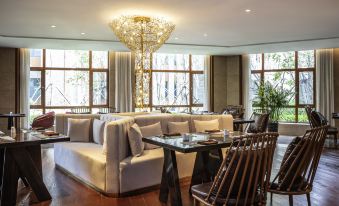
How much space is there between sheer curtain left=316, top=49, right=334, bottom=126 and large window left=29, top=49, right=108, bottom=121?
6740 mm

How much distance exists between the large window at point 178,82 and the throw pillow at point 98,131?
4908 mm

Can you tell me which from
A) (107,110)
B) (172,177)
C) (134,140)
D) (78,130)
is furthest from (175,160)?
(107,110)

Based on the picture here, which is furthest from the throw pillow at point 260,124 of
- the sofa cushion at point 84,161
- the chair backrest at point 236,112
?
the sofa cushion at point 84,161

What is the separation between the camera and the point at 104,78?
984 centimetres

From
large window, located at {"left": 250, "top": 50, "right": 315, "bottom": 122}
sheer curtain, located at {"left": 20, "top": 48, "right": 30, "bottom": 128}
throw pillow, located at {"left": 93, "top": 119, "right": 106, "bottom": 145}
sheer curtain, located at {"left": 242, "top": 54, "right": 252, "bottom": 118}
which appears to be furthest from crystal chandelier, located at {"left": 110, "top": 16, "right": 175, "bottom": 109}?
large window, located at {"left": 250, "top": 50, "right": 315, "bottom": 122}

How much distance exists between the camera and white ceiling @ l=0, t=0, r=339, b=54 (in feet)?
16.1

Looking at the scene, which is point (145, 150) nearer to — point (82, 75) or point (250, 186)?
point (250, 186)

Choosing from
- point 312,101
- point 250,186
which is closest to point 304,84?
point 312,101

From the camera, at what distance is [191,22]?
606 centimetres

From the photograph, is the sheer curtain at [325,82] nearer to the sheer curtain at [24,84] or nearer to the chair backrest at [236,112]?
the chair backrest at [236,112]

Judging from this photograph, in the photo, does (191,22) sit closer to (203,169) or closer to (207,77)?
(203,169)

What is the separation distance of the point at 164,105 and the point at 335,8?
6327 millimetres

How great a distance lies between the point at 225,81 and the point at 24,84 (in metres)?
6.52

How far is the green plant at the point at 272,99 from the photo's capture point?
9.40 m
